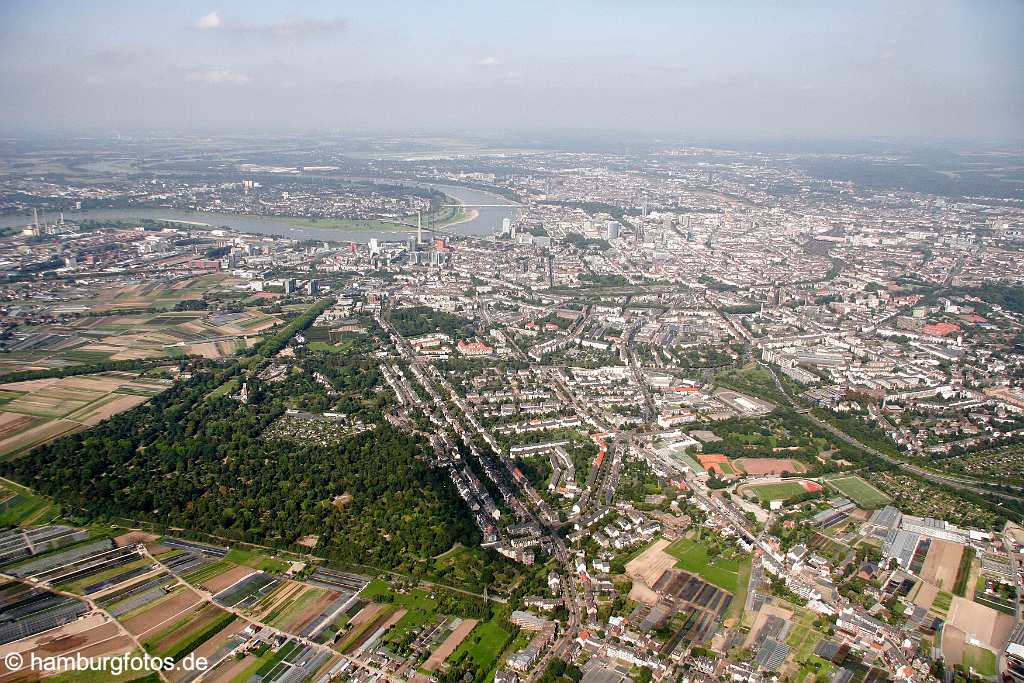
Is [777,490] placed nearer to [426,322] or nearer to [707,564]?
[707,564]

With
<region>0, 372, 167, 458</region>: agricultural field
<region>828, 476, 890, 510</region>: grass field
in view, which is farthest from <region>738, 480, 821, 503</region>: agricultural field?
<region>0, 372, 167, 458</region>: agricultural field

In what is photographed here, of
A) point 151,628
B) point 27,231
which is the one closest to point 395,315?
point 151,628

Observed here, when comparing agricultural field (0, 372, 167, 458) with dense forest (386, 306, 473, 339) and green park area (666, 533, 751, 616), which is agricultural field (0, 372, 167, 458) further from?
green park area (666, 533, 751, 616)

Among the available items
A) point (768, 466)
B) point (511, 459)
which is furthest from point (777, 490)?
point (511, 459)

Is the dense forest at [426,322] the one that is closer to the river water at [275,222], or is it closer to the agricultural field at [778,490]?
the agricultural field at [778,490]

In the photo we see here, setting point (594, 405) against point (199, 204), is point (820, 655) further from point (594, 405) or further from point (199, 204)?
point (199, 204)

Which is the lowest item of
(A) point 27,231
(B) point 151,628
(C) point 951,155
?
(B) point 151,628

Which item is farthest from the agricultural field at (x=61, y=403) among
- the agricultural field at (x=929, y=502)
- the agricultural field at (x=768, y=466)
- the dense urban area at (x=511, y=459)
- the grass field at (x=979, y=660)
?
the grass field at (x=979, y=660)
